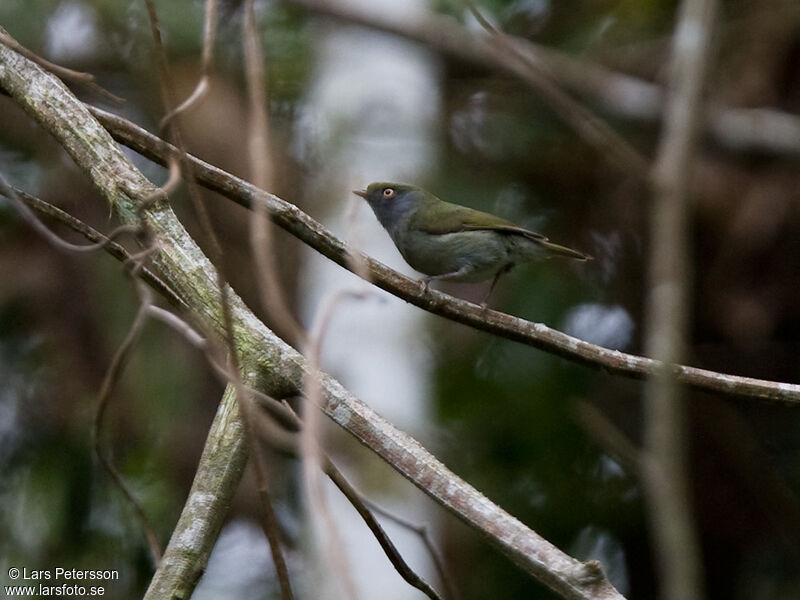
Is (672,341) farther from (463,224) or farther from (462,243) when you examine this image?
(463,224)

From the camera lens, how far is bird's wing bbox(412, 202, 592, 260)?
4.72m

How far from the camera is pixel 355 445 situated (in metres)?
5.69

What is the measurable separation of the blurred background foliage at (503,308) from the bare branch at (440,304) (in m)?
2.32

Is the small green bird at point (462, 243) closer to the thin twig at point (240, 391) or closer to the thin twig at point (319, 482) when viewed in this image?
the thin twig at point (240, 391)

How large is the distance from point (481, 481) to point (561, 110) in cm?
395

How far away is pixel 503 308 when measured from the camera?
6027 millimetres

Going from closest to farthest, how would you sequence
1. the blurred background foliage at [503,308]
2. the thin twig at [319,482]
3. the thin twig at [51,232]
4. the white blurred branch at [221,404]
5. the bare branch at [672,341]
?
the bare branch at [672,341]
the thin twig at [319,482]
the white blurred branch at [221,404]
the thin twig at [51,232]
the blurred background foliage at [503,308]

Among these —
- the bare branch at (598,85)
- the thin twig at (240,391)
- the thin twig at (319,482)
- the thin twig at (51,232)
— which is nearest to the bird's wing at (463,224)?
the bare branch at (598,85)

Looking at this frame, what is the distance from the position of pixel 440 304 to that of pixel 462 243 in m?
1.24

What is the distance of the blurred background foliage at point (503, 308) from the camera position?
549 centimetres

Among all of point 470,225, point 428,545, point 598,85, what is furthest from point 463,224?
point 428,545

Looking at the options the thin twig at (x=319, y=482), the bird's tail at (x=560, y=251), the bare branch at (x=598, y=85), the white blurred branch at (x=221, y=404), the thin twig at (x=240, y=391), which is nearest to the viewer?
the thin twig at (x=319, y=482)

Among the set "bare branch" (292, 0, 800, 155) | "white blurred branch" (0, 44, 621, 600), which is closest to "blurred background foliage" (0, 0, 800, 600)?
"bare branch" (292, 0, 800, 155)

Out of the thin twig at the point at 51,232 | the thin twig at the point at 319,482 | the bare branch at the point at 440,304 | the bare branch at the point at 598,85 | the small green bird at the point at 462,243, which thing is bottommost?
the thin twig at the point at 319,482
